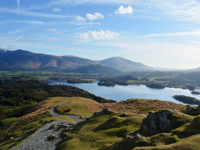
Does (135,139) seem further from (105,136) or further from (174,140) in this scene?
(105,136)

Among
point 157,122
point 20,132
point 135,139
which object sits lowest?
point 20,132

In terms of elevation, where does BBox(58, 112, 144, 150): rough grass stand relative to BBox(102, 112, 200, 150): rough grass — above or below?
below

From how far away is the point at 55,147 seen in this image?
27562 mm

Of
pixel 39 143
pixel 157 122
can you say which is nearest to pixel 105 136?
pixel 157 122

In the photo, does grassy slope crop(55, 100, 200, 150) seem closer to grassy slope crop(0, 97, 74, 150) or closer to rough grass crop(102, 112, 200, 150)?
rough grass crop(102, 112, 200, 150)

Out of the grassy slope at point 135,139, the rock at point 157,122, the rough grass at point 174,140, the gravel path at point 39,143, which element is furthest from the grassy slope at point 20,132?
the rock at point 157,122

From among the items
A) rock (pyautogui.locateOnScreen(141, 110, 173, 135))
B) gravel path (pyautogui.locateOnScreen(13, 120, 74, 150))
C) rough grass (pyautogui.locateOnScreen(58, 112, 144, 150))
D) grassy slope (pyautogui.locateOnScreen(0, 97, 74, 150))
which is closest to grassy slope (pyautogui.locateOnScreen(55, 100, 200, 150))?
rough grass (pyautogui.locateOnScreen(58, 112, 144, 150))

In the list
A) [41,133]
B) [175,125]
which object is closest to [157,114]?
[175,125]

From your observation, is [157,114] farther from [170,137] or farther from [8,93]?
[8,93]

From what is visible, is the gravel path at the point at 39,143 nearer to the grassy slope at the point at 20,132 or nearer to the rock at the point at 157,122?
the grassy slope at the point at 20,132

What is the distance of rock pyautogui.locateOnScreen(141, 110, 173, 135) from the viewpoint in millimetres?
19538

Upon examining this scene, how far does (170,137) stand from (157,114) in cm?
560

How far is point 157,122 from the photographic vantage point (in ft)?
66.4

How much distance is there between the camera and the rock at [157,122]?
1954cm
